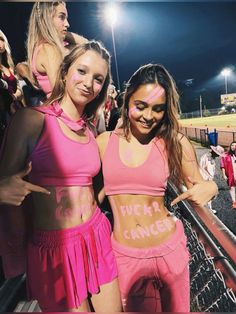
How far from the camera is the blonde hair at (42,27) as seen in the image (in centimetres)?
99

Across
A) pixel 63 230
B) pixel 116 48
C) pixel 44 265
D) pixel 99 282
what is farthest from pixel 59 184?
pixel 116 48

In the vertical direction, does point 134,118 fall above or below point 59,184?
above

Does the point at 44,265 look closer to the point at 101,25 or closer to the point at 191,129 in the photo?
the point at 191,129

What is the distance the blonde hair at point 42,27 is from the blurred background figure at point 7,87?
0.09 m

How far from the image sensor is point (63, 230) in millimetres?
965

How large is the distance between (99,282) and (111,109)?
2.26ft

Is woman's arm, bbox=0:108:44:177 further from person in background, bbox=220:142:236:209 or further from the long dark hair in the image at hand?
person in background, bbox=220:142:236:209

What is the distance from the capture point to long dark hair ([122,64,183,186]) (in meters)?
1.02

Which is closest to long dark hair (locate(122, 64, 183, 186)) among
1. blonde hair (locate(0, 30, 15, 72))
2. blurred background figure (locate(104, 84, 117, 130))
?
blurred background figure (locate(104, 84, 117, 130))

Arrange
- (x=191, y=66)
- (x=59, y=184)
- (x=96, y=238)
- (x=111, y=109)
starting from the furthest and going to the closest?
(x=111, y=109)
(x=191, y=66)
(x=96, y=238)
(x=59, y=184)

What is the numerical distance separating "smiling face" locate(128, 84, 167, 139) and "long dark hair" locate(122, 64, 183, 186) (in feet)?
0.06

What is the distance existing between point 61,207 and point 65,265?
0.65ft

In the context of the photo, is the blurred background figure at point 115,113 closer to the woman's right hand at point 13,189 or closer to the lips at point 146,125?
the lips at point 146,125

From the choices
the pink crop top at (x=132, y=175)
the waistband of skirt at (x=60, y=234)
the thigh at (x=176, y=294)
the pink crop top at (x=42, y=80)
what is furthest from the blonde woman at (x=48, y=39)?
the thigh at (x=176, y=294)
